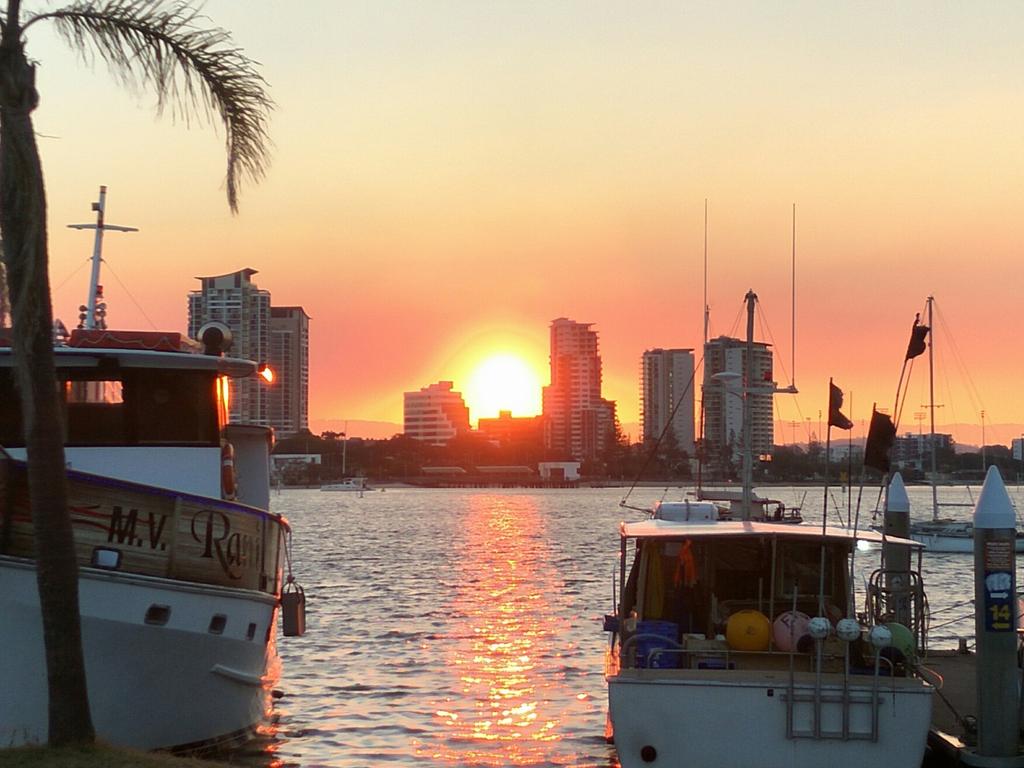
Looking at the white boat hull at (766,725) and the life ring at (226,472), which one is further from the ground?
the life ring at (226,472)

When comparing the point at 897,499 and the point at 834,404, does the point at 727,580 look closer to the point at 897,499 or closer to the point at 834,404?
the point at 834,404

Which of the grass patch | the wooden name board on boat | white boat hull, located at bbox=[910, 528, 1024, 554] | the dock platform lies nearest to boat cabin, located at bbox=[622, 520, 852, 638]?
the dock platform

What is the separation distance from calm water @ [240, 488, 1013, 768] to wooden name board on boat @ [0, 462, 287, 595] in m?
4.07

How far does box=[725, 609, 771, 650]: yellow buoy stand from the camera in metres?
15.8

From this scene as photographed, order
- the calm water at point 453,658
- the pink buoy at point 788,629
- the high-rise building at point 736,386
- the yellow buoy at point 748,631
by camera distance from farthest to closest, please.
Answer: the high-rise building at point 736,386
the calm water at point 453,658
the yellow buoy at point 748,631
the pink buoy at point 788,629

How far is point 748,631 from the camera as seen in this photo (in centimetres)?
1585

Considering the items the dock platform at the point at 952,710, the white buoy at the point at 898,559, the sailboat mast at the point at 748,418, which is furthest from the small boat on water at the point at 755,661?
the sailboat mast at the point at 748,418

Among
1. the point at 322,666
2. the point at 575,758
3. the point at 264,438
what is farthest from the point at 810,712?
the point at 322,666

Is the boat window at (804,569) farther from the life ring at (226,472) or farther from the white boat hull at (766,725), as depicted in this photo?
the life ring at (226,472)

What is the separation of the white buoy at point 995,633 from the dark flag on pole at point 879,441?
134cm

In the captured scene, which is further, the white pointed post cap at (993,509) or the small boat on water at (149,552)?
the white pointed post cap at (993,509)

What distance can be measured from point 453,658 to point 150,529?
57.6ft

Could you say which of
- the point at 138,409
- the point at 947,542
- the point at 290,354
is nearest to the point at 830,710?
the point at 138,409

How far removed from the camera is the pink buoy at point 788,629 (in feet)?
51.5
